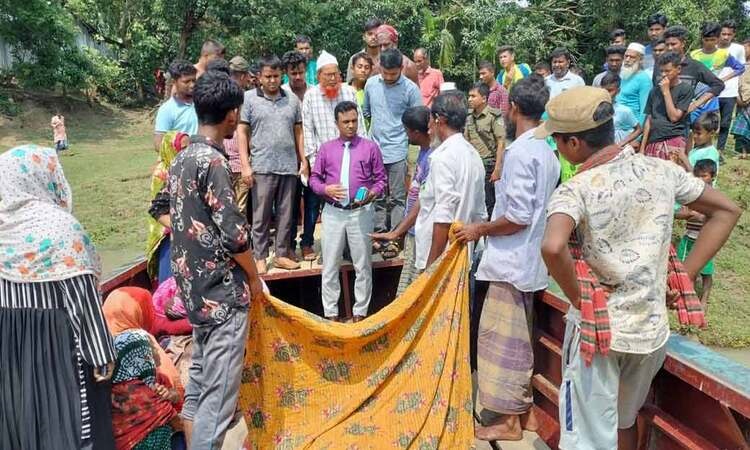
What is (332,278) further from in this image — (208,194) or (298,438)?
(208,194)

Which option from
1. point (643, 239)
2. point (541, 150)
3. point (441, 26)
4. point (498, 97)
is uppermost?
point (441, 26)

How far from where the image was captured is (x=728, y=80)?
25.2 feet

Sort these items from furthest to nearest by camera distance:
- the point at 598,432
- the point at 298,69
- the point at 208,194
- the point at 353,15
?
the point at 353,15
the point at 298,69
the point at 208,194
the point at 598,432

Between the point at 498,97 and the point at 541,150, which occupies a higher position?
the point at 498,97

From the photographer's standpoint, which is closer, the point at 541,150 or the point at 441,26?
the point at 541,150

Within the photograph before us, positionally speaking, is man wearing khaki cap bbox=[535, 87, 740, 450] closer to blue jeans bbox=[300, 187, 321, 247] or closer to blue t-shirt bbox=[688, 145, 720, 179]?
blue jeans bbox=[300, 187, 321, 247]

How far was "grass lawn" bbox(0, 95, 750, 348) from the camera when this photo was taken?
5.83 metres

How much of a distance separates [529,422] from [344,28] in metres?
15.9

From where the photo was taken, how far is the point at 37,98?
59.8 feet

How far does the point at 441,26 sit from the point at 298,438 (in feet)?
51.9

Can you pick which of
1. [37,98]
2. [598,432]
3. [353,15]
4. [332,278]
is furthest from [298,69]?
[37,98]

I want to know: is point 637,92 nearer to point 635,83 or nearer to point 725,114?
point 635,83

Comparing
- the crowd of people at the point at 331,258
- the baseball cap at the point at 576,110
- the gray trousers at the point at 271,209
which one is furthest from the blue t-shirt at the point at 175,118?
the baseball cap at the point at 576,110

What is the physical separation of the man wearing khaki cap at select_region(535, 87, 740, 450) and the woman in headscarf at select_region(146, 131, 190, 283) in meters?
2.31
